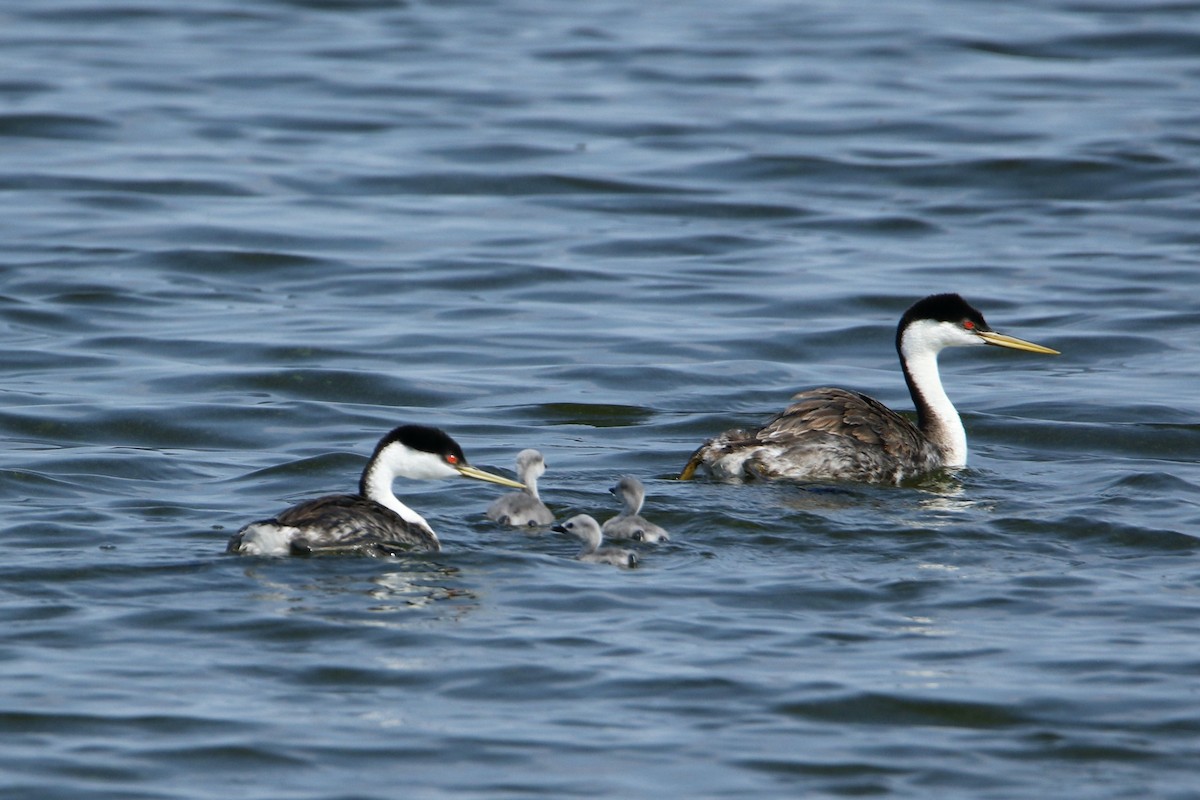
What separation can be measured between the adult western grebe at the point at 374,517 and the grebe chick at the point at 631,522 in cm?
55

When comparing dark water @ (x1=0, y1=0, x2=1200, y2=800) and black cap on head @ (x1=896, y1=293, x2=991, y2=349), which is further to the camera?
black cap on head @ (x1=896, y1=293, x2=991, y2=349)

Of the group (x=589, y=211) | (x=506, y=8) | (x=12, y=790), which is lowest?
(x=12, y=790)

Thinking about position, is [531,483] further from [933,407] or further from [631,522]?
[933,407]

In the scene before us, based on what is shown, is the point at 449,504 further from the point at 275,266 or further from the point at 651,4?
the point at 651,4

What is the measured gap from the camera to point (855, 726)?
7496 millimetres

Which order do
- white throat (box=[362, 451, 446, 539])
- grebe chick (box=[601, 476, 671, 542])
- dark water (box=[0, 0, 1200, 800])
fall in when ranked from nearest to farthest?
1. dark water (box=[0, 0, 1200, 800])
2. grebe chick (box=[601, 476, 671, 542])
3. white throat (box=[362, 451, 446, 539])

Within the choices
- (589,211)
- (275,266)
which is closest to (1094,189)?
(589,211)

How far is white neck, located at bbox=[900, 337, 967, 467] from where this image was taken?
38.9 feet

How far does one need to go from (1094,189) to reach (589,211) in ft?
17.1

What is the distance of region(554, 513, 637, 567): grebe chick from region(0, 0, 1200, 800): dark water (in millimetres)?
157

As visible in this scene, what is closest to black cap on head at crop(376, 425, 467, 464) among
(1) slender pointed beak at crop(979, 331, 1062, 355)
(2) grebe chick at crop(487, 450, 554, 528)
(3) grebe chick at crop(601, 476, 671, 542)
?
(2) grebe chick at crop(487, 450, 554, 528)

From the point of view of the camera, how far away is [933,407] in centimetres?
1211

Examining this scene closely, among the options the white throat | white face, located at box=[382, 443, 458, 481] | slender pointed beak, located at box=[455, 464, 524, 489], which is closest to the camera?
the white throat

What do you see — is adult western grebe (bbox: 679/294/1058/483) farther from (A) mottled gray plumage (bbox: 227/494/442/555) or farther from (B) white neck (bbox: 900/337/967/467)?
(A) mottled gray plumage (bbox: 227/494/442/555)
